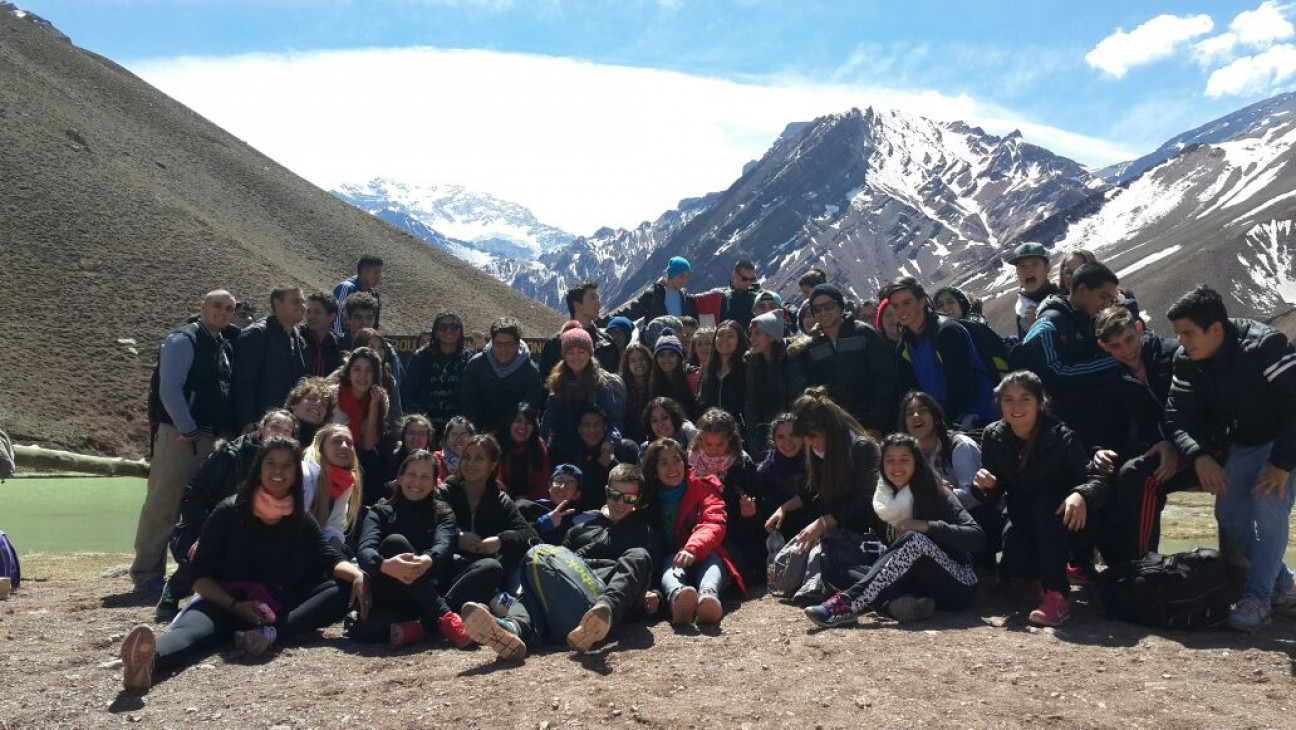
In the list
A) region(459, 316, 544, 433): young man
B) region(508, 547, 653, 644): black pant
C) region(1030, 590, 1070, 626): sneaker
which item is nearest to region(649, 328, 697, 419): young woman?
region(459, 316, 544, 433): young man

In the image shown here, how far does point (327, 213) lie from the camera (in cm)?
7956

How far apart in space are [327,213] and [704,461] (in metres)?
77.6

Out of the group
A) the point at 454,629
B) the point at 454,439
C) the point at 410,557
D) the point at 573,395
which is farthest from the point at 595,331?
the point at 454,629

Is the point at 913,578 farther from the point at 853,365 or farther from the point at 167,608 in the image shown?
the point at 167,608

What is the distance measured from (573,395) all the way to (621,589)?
3.02 metres

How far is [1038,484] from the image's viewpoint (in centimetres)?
628

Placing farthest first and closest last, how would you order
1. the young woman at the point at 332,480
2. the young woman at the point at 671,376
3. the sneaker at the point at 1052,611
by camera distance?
the young woman at the point at 671,376
the young woman at the point at 332,480
the sneaker at the point at 1052,611

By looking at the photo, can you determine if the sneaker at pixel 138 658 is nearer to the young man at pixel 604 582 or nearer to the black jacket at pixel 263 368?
the young man at pixel 604 582

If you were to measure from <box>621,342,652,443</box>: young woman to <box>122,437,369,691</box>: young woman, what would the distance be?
3567mm

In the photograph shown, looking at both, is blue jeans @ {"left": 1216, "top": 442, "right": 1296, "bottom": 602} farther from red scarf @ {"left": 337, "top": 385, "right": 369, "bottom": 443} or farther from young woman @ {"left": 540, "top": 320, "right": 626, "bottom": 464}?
red scarf @ {"left": 337, "top": 385, "right": 369, "bottom": 443}

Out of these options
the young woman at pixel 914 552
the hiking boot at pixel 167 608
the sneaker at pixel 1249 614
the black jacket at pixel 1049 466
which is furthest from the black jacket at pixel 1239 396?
the hiking boot at pixel 167 608

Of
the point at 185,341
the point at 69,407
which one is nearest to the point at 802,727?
the point at 185,341

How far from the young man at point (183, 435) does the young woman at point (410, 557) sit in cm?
227

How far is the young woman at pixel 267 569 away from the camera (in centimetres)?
598
